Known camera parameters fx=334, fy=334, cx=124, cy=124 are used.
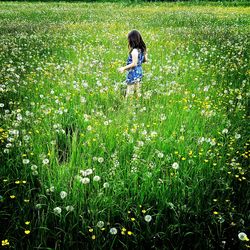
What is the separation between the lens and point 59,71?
7387 mm

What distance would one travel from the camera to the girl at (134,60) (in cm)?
654

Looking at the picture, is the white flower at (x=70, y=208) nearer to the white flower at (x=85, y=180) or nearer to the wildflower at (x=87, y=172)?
the white flower at (x=85, y=180)

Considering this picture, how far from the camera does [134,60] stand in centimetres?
658

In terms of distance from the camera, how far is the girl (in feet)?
21.5

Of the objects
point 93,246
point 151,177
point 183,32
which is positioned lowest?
point 93,246

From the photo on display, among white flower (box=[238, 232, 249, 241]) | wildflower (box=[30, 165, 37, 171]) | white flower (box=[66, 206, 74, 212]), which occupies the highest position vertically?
wildflower (box=[30, 165, 37, 171])

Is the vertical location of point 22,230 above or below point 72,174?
below

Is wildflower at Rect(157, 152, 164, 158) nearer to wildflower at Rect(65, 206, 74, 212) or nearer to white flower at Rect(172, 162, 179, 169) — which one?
white flower at Rect(172, 162, 179, 169)

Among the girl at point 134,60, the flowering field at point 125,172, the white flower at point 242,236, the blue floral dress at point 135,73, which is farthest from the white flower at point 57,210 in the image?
the blue floral dress at point 135,73

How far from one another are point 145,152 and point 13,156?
156cm

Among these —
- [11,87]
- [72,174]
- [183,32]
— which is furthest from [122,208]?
[183,32]

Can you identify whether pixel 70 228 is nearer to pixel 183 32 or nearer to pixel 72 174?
pixel 72 174

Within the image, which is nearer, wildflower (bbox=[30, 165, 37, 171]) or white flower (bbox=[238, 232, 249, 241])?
white flower (bbox=[238, 232, 249, 241])

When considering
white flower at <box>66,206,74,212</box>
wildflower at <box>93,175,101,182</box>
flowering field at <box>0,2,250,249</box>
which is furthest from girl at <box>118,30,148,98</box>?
white flower at <box>66,206,74,212</box>
